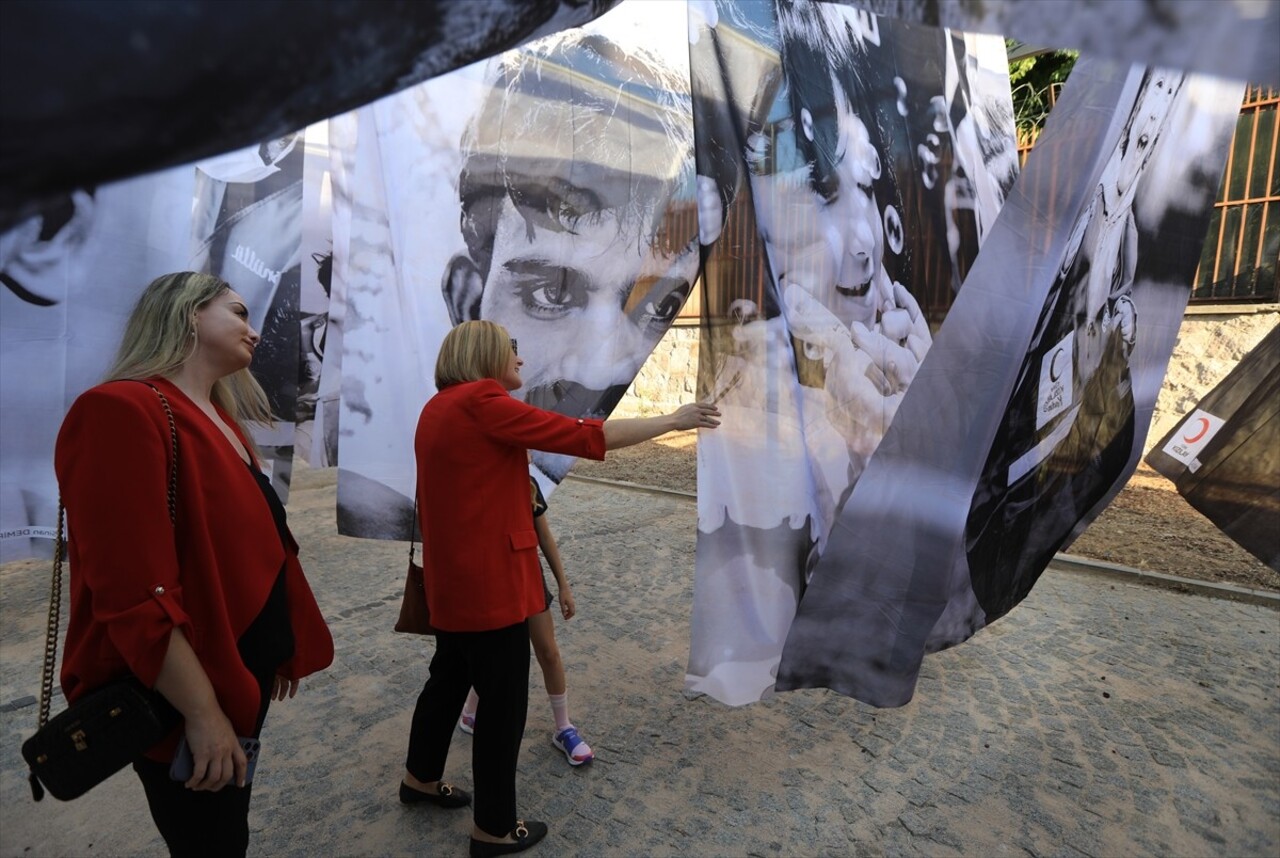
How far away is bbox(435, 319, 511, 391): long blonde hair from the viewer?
2088 mm

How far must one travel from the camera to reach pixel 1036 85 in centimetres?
981

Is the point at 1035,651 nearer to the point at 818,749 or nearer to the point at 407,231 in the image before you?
the point at 818,749

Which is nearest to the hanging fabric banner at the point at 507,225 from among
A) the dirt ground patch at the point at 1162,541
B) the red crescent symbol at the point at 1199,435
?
the red crescent symbol at the point at 1199,435

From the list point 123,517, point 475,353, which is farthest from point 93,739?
point 475,353

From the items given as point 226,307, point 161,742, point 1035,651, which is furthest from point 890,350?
point 1035,651

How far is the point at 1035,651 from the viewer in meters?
3.77

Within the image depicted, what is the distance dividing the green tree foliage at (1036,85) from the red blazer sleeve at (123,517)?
972cm

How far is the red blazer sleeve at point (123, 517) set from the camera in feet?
3.75

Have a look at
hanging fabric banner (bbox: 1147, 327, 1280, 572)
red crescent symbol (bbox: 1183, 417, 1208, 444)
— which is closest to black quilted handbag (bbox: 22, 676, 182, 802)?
hanging fabric banner (bbox: 1147, 327, 1280, 572)

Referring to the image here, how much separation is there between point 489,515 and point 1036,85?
36.0 ft

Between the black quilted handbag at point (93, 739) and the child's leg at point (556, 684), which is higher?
the black quilted handbag at point (93, 739)

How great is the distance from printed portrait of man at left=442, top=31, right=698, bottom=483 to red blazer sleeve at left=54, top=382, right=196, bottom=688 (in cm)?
155

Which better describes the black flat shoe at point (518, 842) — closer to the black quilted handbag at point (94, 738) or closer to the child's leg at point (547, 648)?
the child's leg at point (547, 648)

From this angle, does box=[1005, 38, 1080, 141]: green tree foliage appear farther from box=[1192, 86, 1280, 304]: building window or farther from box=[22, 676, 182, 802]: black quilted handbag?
box=[22, 676, 182, 802]: black quilted handbag
